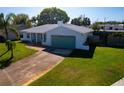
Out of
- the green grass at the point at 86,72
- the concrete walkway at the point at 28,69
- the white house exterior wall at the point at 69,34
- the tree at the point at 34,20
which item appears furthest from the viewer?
the tree at the point at 34,20

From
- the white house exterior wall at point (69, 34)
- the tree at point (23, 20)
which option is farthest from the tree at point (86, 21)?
the white house exterior wall at point (69, 34)

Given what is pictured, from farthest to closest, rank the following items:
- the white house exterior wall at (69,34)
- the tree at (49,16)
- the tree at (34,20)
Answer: the tree at (34,20) → the tree at (49,16) → the white house exterior wall at (69,34)

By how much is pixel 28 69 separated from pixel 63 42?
409 inches

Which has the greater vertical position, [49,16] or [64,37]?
[49,16]

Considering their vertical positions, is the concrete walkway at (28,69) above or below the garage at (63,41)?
below

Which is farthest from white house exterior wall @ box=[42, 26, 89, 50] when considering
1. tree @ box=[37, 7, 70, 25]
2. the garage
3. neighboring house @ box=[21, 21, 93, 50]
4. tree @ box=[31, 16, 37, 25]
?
tree @ box=[31, 16, 37, 25]

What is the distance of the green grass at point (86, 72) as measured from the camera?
1277 centimetres

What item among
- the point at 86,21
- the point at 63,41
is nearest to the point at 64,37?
the point at 63,41

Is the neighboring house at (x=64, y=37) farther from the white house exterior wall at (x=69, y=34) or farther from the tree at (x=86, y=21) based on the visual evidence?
the tree at (x=86, y=21)

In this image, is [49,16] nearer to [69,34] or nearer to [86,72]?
[69,34]

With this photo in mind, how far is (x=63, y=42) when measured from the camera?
25703 millimetres
